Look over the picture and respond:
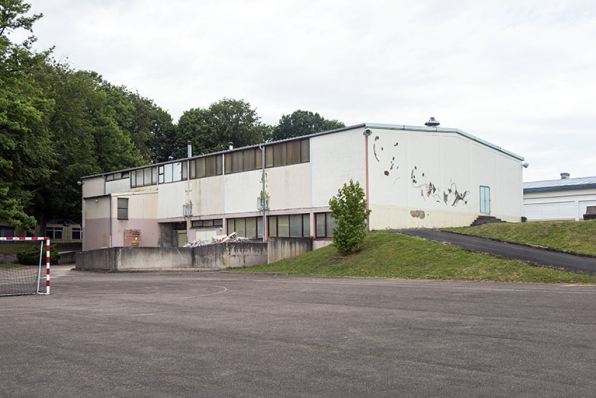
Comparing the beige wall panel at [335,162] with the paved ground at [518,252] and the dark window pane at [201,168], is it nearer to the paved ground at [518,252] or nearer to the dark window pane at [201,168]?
the paved ground at [518,252]

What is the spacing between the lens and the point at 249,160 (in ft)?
149

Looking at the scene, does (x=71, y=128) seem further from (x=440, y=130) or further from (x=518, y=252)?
(x=518, y=252)

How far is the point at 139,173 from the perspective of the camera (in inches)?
2191

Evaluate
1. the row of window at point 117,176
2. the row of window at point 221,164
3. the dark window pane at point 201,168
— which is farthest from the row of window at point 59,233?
the dark window pane at point 201,168

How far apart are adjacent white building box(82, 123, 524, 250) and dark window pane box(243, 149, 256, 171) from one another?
79mm

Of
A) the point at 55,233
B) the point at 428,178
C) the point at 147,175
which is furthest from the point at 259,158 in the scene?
the point at 55,233

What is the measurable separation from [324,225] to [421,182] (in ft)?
24.8

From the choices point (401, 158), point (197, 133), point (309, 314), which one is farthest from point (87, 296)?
point (197, 133)

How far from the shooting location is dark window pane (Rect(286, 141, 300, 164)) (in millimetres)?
42000

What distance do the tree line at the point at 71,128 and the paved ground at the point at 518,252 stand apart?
2538cm

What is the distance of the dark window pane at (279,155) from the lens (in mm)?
43000

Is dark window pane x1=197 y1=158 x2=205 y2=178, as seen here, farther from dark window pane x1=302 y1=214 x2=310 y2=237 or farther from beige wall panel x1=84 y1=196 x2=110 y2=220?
dark window pane x1=302 y1=214 x2=310 y2=237

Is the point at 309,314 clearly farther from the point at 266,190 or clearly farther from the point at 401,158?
the point at 266,190

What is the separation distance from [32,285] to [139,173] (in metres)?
33.7
